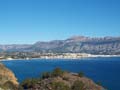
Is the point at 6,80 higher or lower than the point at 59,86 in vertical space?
lower

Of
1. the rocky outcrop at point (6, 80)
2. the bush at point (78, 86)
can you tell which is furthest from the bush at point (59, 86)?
the rocky outcrop at point (6, 80)

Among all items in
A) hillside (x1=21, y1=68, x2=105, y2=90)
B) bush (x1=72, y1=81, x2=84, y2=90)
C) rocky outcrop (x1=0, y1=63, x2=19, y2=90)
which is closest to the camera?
bush (x1=72, y1=81, x2=84, y2=90)

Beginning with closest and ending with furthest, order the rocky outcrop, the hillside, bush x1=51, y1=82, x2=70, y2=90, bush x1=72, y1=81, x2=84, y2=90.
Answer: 1. bush x1=51, y1=82, x2=70, y2=90
2. bush x1=72, y1=81, x2=84, y2=90
3. the hillside
4. the rocky outcrop

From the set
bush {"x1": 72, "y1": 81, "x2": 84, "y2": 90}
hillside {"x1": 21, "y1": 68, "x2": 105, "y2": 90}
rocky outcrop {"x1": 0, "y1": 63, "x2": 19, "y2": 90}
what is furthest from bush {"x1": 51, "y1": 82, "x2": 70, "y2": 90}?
Result: rocky outcrop {"x1": 0, "y1": 63, "x2": 19, "y2": 90}

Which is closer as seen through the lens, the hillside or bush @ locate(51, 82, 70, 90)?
bush @ locate(51, 82, 70, 90)

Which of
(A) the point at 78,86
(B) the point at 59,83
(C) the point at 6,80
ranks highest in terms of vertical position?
(B) the point at 59,83

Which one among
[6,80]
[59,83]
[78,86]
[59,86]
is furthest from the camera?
[6,80]

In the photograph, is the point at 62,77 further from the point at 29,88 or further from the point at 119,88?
the point at 119,88

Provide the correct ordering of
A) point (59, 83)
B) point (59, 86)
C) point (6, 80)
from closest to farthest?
point (59, 86), point (59, 83), point (6, 80)

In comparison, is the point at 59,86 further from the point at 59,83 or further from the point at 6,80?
the point at 6,80

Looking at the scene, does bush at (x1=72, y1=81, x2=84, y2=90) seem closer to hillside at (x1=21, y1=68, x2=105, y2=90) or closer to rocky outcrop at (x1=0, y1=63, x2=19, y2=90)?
hillside at (x1=21, y1=68, x2=105, y2=90)

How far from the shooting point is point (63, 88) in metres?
36.8

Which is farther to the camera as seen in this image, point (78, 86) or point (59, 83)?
point (59, 83)

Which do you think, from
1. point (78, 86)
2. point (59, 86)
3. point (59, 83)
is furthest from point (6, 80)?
point (78, 86)
